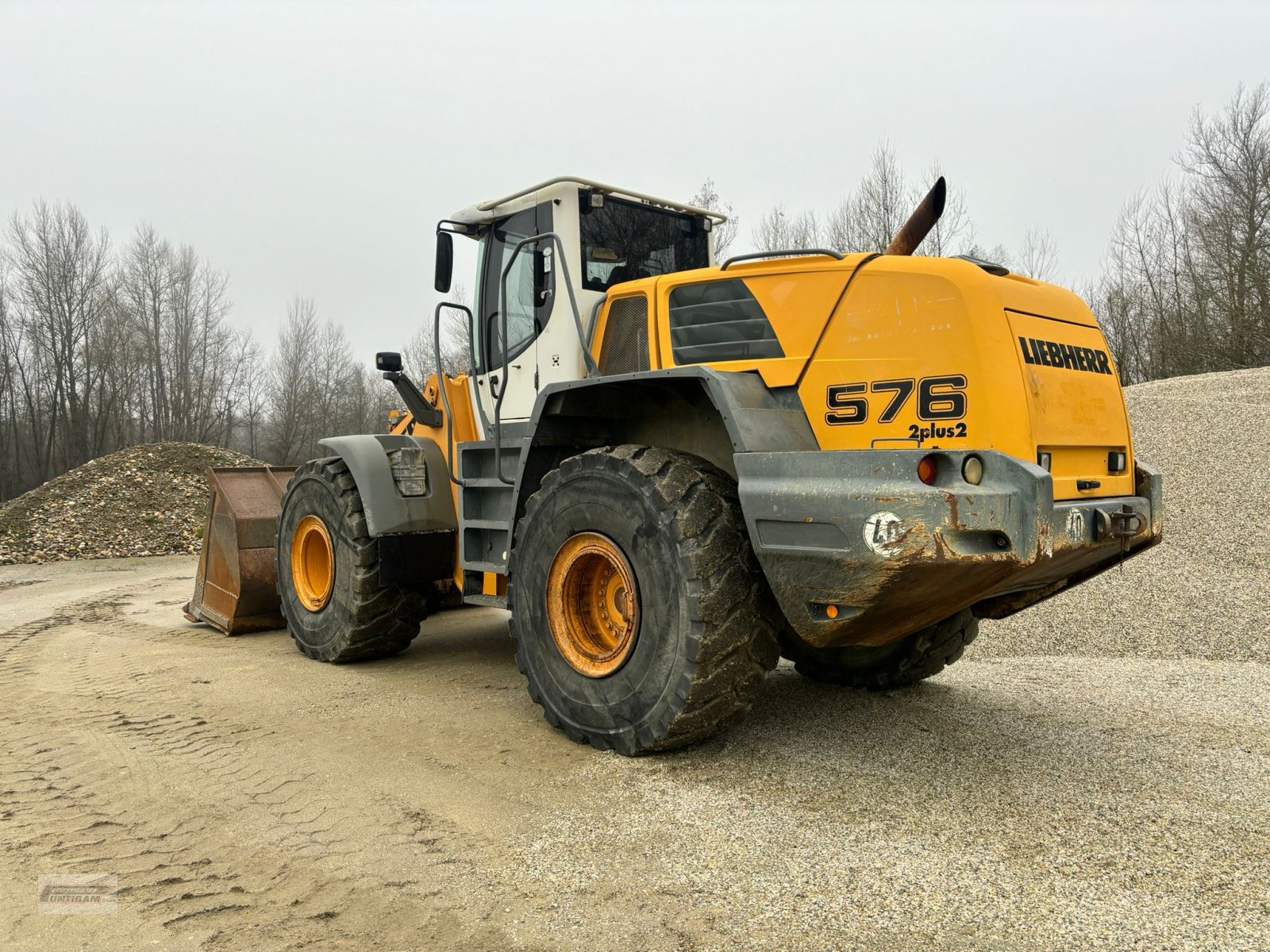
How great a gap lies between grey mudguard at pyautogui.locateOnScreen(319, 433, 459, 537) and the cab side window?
840 millimetres

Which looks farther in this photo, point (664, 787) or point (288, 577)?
point (288, 577)

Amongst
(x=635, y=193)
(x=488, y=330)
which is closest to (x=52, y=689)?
(x=488, y=330)

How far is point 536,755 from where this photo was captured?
13.2ft

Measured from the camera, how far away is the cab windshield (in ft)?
16.6

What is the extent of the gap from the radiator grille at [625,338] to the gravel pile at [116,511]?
49.7ft

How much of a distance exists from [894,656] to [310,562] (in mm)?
4107

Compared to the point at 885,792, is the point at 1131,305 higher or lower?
higher

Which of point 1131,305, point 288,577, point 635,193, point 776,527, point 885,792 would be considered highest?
point 1131,305

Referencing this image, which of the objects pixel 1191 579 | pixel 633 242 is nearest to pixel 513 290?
pixel 633 242

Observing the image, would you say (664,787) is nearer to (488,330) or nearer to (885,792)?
(885,792)

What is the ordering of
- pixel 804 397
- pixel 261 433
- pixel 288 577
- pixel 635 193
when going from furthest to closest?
pixel 261 433 < pixel 288 577 < pixel 635 193 < pixel 804 397

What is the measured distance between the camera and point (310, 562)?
21.6 feet

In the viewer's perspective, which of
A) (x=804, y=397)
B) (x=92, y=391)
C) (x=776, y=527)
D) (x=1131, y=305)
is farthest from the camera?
(x=92, y=391)

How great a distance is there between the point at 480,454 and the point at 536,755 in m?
2.01
